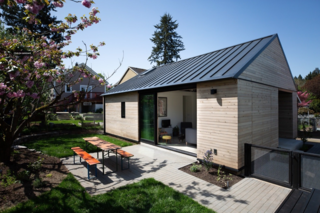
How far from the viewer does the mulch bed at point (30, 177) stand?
3.69m

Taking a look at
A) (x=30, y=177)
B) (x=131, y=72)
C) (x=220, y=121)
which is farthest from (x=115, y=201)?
(x=131, y=72)

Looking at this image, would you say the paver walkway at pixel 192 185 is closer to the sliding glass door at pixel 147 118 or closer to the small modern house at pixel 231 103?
the small modern house at pixel 231 103

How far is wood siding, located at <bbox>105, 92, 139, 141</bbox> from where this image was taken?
9.44m

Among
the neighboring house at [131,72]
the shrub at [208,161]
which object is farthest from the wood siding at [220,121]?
the neighboring house at [131,72]

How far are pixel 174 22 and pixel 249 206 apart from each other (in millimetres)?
32009

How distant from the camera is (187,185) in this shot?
446cm

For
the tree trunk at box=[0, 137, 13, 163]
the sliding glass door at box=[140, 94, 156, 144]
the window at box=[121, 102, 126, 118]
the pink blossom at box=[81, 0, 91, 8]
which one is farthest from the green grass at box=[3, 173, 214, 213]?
the window at box=[121, 102, 126, 118]

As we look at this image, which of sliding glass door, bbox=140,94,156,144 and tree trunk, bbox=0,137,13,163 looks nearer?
tree trunk, bbox=0,137,13,163

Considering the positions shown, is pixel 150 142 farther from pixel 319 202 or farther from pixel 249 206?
pixel 319 202

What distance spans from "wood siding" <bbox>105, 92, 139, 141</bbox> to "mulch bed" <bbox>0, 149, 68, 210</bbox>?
4075 mm

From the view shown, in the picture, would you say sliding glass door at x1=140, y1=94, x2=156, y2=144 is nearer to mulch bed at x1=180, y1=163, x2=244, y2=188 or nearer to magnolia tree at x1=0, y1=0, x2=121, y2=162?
mulch bed at x1=180, y1=163, x2=244, y2=188

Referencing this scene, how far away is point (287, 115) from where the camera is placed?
1028 cm

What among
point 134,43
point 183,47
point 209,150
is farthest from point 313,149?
point 183,47

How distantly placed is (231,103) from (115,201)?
4.06 metres
